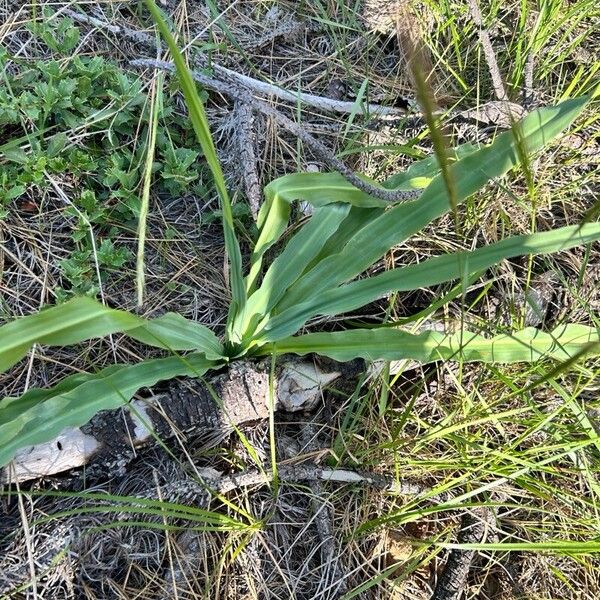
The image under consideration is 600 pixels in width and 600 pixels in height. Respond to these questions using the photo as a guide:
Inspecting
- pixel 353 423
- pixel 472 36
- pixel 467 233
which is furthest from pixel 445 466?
pixel 472 36

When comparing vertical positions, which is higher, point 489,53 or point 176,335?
point 489,53

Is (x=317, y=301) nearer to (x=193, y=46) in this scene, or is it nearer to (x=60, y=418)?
(x=60, y=418)

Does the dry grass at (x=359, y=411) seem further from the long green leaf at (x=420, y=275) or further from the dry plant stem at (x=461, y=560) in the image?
the long green leaf at (x=420, y=275)

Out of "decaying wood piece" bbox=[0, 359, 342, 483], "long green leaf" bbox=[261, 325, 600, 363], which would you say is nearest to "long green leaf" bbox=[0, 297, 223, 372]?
"decaying wood piece" bbox=[0, 359, 342, 483]

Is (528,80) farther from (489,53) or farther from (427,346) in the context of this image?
(427,346)

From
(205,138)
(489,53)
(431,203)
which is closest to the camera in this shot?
(205,138)

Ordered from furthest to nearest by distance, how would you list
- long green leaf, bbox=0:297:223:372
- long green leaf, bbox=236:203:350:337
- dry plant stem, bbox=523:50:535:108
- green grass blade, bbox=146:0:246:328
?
1. dry plant stem, bbox=523:50:535:108
2. long green leaf, bbox=236:203:350:337
3. long green leaf, bbox=0:297:223:372
4. green grass blade, bbox=146:0:246:328

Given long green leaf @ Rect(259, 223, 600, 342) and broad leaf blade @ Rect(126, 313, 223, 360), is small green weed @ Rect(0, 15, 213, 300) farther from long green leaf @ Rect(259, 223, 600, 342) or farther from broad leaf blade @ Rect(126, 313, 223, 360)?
long green leaf @ Rect(259, 223, 600, 342)

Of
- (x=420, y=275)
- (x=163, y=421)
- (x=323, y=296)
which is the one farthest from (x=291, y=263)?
(x=163, y=421)
